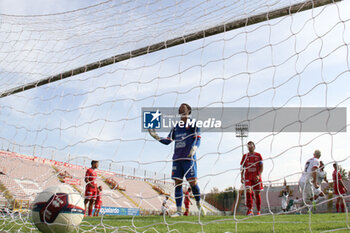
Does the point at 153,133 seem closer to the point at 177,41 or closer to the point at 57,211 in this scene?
the point at 177,41

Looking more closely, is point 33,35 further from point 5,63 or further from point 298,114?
point 298,114

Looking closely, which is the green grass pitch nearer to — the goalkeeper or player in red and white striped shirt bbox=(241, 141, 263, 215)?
the goalkeeper

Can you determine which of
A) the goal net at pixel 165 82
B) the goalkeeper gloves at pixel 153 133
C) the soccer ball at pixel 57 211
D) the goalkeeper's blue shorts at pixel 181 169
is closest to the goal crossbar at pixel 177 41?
the goal net at pixel 165 82

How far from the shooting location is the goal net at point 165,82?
3043 millimetres

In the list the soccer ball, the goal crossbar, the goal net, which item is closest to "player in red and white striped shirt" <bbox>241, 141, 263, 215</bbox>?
the goal net

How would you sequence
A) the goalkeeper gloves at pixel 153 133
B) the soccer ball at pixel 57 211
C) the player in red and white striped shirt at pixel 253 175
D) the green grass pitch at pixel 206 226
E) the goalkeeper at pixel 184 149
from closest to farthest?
the soccer ball at pixel 57 211 → the green grass pitch at pixel 206 226 → the goalkeeper gloves at pixel 153 133 → the goalkeeper at pixel 184 149 → the player in red and white striped shirt at pixel 253 175

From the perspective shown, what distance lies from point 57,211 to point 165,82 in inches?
85.4

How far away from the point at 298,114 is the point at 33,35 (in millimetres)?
5215

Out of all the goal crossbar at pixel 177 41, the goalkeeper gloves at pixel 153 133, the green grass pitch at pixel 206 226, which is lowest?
the green grass pitch at pixel 206 226

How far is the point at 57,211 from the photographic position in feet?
9.02

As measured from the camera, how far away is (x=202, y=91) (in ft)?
12.4

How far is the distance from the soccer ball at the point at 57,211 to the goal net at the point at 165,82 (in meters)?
0.20

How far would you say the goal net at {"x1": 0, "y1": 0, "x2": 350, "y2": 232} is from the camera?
304cm

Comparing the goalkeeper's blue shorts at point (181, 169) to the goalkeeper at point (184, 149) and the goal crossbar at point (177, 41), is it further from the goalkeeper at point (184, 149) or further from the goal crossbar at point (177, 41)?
the goal crossbar at point (177, 41)
